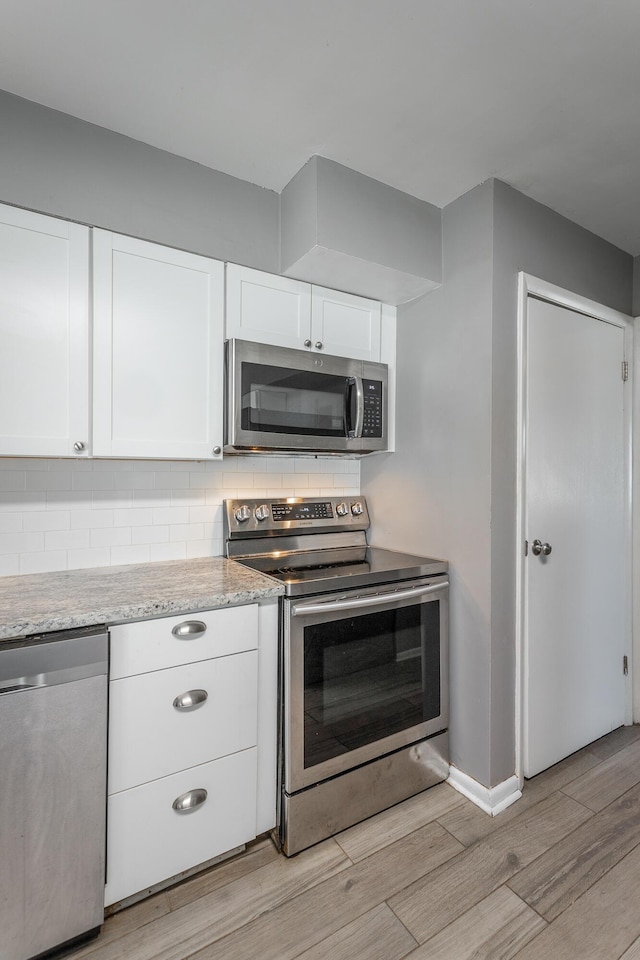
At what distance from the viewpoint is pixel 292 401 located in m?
1.99

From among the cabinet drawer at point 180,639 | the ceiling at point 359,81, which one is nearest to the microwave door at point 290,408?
the cabinet drawer at point 180,639

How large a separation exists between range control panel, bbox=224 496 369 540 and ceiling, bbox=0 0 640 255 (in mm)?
1341

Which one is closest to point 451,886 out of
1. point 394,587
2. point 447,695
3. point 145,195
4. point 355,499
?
point 447,695

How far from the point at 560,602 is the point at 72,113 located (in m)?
2.60

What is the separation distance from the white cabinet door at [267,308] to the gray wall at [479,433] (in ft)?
1.80

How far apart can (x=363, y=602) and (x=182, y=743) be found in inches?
28.9

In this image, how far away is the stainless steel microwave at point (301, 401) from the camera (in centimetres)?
187

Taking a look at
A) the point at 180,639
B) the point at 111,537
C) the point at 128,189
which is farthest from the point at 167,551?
the point at 128,189

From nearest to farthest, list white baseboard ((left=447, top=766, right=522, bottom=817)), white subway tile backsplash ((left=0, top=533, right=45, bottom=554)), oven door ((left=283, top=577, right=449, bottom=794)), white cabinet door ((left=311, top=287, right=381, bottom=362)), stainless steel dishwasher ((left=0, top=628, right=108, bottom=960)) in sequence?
stainless steel dishwasher ((left=0, top=628, right=108, bottom=960))
oven door ((left=283, top=577, right=449, bottom=794))
white subway tile backsplash ((left=0, top=533, right=45, bottom=554))
white baseboard ((left=447, top=766, right=522, bottom=817))
white cabinet door ((left=311, top=287, right=381, bottom=362))

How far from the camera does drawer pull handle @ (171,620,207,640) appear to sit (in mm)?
1462

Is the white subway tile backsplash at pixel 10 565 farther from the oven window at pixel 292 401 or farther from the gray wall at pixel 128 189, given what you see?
the gray wall at pixel 128 189

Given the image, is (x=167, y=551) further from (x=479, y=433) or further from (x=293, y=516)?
(x=479, y=433)

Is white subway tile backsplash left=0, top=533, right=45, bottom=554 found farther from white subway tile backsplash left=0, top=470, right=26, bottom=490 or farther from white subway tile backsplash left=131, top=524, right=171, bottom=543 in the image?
white subway tile backsplash left=131, top=524, right=171, bottom=543

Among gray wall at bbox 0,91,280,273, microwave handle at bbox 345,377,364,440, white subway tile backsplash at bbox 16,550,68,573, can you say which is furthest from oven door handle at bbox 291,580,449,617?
gray wall at bbox 0,91,280,273
